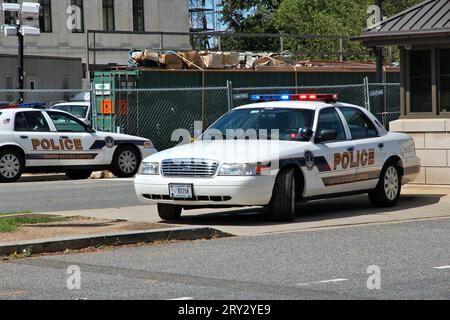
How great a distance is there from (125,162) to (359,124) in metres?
9.01

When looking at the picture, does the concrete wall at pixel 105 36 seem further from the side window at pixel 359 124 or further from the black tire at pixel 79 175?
the side window at pixel 359 124

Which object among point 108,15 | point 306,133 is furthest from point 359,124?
point 108,15

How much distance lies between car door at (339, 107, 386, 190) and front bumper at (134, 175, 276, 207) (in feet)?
6.84

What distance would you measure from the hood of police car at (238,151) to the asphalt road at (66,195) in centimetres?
288

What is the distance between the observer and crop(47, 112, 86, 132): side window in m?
22.8

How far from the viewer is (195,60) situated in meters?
31.6

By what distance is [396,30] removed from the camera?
1916cm

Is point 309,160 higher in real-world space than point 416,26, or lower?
lower

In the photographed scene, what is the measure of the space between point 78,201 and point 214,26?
196ft

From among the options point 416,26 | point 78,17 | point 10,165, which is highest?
point 78,17

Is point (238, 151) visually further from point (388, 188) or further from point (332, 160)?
point (388, 188)

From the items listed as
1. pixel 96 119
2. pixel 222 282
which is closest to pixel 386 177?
pixel 222 282

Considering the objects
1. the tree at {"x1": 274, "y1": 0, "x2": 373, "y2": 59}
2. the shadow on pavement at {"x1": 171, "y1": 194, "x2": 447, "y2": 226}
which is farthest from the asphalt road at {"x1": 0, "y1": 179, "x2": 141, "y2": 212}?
the tree at {"x1": 274, "y1": 0, "x2": 373, "y2": 59}
